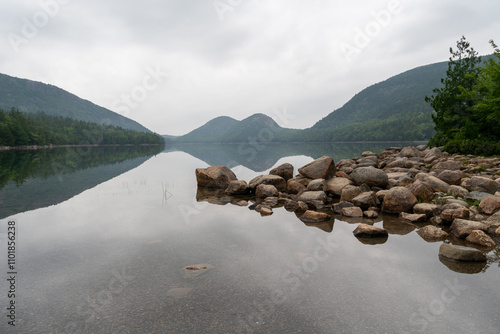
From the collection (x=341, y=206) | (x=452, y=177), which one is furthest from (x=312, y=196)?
(x=452, y=177)

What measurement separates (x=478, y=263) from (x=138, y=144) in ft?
654

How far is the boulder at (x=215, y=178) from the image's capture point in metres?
19.7

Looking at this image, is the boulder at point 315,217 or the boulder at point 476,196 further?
the boulder at point 315,217

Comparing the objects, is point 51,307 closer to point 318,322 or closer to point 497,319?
point 318,322

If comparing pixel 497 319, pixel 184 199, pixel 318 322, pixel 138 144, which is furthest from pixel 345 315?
pixel 138 144

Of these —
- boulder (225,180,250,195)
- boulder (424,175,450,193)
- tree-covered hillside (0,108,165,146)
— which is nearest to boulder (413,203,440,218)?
boulder (424,175,450,193)

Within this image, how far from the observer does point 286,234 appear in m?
9.41

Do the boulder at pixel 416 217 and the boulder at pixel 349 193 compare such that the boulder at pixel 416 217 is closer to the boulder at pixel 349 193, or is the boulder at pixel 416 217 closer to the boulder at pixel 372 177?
the boulder at pixel 349 193

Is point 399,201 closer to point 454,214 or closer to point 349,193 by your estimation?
point 454,214

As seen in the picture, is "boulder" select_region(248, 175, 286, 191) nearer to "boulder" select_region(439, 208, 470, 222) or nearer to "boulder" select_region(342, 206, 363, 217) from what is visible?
"boulder" select_region(342, 206, 363, 217)

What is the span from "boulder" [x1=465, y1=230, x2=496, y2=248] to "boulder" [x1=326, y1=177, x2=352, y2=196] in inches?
279

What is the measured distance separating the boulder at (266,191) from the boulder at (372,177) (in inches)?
190

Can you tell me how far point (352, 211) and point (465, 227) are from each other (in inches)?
158

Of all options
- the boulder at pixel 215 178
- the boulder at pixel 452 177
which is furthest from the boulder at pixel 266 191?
the boulder at pixel 452 177
